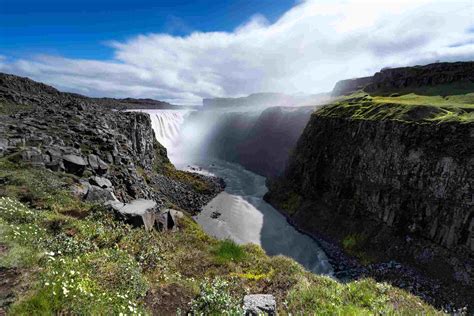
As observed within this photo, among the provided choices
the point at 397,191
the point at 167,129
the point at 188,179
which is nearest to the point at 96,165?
the point at 397,191

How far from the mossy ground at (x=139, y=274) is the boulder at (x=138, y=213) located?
0.44 m

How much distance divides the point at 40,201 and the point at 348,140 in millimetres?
48503

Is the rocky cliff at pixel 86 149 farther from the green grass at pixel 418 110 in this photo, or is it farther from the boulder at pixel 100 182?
the green grass at pixel 418 110

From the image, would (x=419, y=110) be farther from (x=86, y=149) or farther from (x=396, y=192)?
(x=86, y=149)

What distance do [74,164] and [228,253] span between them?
730 inches

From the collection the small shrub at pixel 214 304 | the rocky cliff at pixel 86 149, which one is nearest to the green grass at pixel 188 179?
the rocky cliff at pixel 86 149

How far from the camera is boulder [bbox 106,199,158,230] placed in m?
14.9

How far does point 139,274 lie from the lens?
9.02 meters

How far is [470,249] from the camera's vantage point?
103ft

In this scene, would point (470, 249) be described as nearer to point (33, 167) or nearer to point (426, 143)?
point (426, 143)

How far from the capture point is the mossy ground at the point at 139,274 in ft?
23.6

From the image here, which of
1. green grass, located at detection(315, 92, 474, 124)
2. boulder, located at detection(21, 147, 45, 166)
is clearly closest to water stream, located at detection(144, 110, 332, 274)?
boulder, located at detection(21, 147, 45, 166)

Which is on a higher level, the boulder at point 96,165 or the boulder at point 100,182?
the boulder at point 96,165

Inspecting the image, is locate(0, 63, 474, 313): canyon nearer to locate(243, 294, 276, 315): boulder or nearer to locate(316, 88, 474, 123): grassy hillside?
locate(316, 88, 474, 123): grassy hillside
